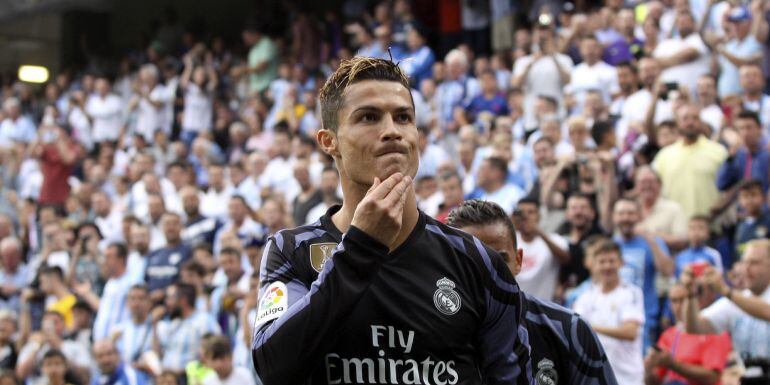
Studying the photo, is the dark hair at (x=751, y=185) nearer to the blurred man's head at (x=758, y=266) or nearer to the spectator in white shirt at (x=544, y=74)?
the blurred man's head at (x=758, y=266)

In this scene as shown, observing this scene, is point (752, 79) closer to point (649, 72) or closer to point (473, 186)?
point (649, 72)

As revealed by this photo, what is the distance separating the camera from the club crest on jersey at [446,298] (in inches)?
123

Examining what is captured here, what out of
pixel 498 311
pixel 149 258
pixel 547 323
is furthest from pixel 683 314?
pixel 149 258

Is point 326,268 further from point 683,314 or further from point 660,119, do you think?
point 660,119

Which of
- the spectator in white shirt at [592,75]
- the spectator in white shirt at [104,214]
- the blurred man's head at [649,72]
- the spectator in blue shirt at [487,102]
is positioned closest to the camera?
the blurred man's head at [649,72]

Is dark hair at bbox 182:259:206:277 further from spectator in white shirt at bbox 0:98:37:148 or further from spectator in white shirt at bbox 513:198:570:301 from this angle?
spectator in white shirt at bbox 0:98:37:148

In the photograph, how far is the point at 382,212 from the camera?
9.68 feet

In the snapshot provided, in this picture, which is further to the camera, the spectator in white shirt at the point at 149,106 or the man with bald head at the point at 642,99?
the spectator in white shirt at the point at 149,106

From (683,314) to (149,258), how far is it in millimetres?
6840

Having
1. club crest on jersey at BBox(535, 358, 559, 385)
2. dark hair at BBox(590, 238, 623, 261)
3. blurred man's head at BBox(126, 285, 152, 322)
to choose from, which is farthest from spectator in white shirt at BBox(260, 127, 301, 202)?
club crest on jersey at BBox(535, 358, 559, 385)

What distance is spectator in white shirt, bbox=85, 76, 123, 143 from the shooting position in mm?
20266

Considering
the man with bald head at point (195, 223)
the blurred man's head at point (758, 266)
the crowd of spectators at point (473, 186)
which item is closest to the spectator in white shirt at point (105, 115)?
the crowd of spectators at point (473, 186)

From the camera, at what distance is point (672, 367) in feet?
25.4

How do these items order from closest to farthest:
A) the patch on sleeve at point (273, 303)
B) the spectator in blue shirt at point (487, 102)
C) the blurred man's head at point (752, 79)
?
1. the patch on sleeve at point (273, 303)
2. the blurred man's head at point (752, 79)
3. the spectator in blue shirt at point (487, 102)
